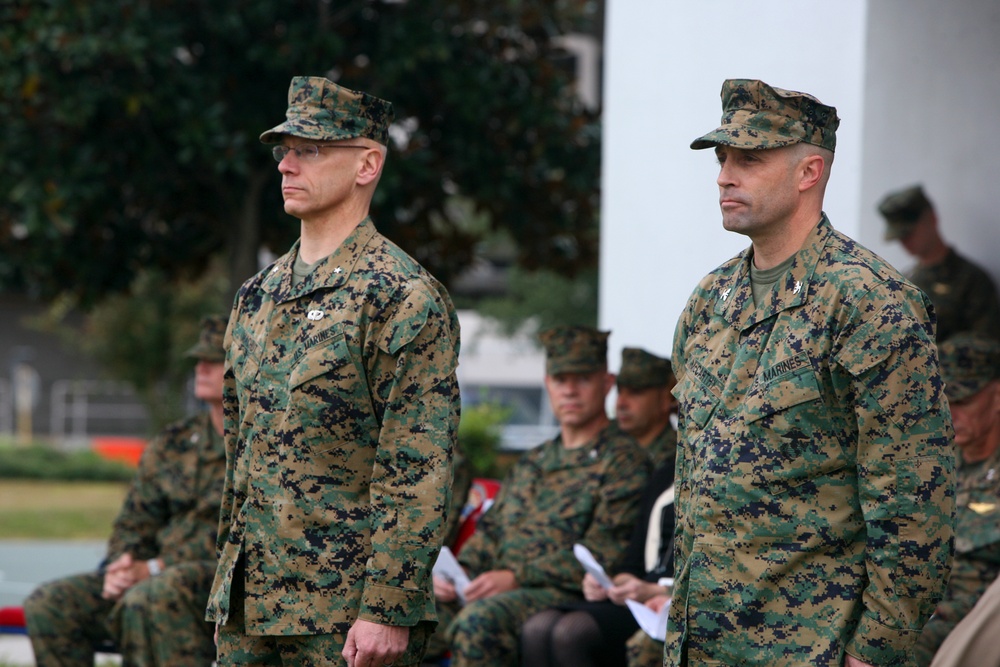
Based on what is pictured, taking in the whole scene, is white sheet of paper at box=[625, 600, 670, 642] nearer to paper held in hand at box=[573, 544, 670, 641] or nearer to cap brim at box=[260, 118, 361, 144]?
paper held in hand at box=[573, 544, 670, 641]

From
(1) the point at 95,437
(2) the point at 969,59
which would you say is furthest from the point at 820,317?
(1) the point at 95,437

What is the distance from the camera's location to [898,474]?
2717 millimetres

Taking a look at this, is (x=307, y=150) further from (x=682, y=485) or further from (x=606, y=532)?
(x=606, y=532)

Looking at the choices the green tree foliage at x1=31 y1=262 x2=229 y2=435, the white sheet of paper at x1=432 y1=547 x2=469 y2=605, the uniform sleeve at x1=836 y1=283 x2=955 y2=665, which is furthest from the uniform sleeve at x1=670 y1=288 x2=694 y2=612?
the green tree foliage at x1=31 y1=262 x2=229 y2=435

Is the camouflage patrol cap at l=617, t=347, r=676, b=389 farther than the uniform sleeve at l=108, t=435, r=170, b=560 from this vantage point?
No

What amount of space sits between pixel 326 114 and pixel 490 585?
2.42 metres

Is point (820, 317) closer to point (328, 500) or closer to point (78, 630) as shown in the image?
point (328, 500)

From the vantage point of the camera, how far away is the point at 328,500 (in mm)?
3221

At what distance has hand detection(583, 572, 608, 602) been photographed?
16.2ft

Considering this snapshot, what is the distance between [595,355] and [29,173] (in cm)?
360

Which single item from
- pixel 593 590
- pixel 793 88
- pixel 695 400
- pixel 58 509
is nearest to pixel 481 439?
pixel 58 509

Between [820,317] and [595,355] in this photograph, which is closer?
[820,317]

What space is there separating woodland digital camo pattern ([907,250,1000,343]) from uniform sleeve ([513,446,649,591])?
1.98 metres

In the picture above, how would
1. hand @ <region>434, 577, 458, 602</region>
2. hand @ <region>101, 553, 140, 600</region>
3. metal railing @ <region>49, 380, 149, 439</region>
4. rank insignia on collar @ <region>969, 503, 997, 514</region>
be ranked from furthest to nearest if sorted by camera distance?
metal railing @ <region>49, 380, 149, 439</region> → hand @ <region>101, 553, 140, 600</region> → hand @ <region>434, 577, 458, 602</region> → rank insignia on collar @ <region>969, 503, 997, 514</region>
